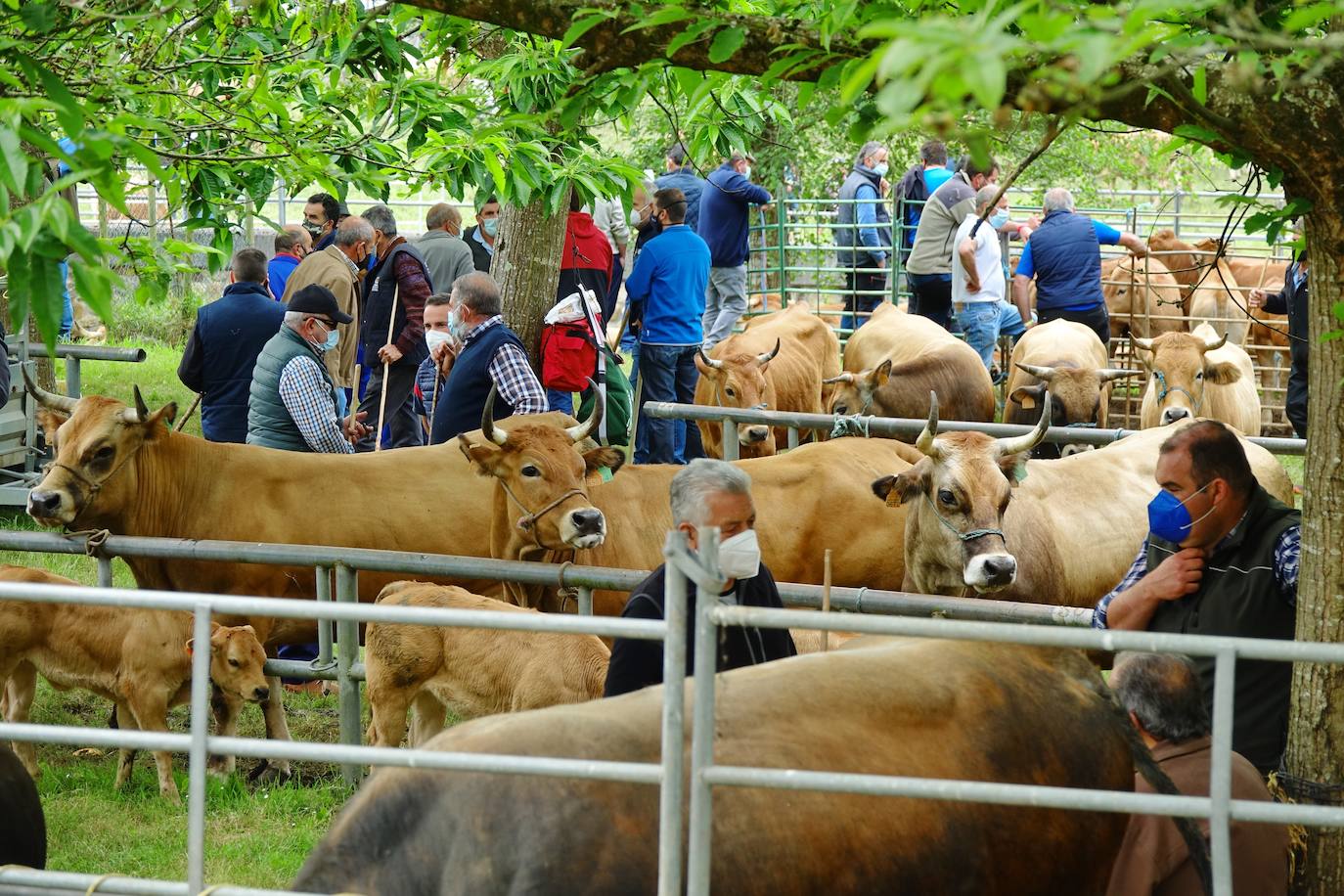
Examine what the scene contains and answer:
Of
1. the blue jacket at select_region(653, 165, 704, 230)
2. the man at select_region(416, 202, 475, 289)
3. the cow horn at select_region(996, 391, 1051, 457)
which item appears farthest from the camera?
the blue jacket at select_region(653, 165, 704, 230)

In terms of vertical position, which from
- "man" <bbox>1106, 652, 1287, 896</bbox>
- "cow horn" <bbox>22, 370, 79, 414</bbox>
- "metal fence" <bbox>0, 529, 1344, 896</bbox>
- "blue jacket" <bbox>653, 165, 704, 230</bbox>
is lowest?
"man" <bbox>1106, 652, 1287, 896</bbox>

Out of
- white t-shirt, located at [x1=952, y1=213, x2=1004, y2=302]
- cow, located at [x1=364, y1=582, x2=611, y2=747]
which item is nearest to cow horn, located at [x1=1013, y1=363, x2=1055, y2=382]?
white t-shirt, located at [x1=952, y1=213, x2=1004, y2=302]

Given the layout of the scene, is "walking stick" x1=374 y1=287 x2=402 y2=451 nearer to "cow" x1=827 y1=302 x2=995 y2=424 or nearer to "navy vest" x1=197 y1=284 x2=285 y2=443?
"navy vest" x1=197 y1=284 x2=285 y2=443

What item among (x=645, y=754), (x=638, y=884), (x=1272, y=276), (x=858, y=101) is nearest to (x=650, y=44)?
(x=858, y=101)

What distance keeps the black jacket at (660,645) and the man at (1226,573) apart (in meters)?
1.16

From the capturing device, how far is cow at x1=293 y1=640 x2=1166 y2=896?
317 centimetres

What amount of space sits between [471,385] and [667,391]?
3.78m

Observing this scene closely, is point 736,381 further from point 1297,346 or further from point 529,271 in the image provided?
point 1297,346

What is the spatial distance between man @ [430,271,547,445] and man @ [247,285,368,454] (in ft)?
2.30

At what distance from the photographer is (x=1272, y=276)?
18391mm

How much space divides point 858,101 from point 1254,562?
6.17 feet

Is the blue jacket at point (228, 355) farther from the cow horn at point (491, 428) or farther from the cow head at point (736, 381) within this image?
the cow head at point (736, 381)

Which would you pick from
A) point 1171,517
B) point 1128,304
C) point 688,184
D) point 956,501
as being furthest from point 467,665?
point 1128,304

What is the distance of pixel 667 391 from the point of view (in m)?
12.0
